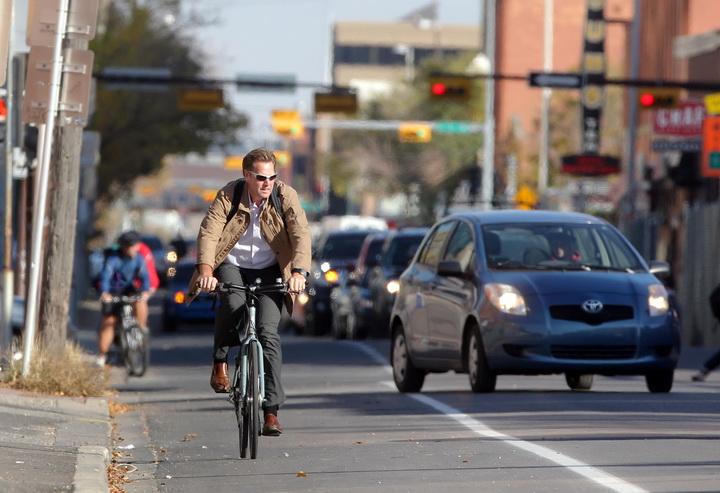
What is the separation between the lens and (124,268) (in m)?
23.0

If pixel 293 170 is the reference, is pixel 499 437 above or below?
below

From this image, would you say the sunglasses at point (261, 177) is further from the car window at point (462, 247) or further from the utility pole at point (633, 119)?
the utility pole at point (633, 119)

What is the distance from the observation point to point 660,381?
17.0 metres

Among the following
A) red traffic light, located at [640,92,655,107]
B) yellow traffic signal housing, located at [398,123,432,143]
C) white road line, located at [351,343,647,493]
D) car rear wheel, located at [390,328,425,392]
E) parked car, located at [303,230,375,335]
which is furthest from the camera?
yellow traffic signal housing, located at [398,123,432,143]

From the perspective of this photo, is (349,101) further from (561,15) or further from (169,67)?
(561,15)

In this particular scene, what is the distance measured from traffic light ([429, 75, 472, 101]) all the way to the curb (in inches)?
1126

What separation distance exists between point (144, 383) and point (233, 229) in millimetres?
9991

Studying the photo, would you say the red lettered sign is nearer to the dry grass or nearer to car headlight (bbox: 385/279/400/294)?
car headlight (bbox: 385/279/400/294)

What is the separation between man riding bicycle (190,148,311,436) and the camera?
39.0 feet

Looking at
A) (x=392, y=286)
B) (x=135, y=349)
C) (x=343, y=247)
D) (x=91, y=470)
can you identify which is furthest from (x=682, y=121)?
(x=91, y=470)

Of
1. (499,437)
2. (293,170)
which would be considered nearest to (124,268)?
(499,437)

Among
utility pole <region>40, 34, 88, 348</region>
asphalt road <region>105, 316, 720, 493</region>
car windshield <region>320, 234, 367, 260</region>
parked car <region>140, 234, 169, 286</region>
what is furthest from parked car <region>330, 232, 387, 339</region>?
parked car <region>140, 234, 169, 286</region>

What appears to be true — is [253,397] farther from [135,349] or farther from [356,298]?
[356,298]

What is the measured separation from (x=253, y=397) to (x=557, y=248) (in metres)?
6.13
